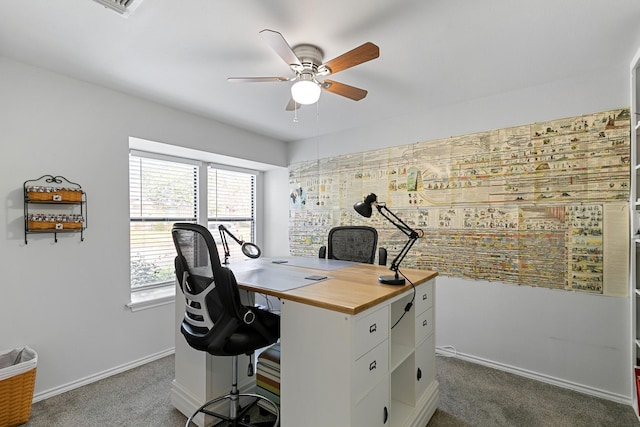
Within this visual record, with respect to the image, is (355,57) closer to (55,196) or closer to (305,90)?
(305,90)

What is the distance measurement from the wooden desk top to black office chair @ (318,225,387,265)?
2.39 ft

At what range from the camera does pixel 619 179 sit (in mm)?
2230

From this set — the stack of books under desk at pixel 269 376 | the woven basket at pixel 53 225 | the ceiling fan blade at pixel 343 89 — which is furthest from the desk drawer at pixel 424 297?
the woven basket at pixel 53 225

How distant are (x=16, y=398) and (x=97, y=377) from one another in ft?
2.05

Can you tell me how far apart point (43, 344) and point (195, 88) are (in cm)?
231

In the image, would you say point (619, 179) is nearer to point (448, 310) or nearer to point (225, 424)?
point (448, 310)

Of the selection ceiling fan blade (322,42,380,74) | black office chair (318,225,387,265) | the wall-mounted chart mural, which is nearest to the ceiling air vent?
ceiling fan blade (322,42,380,74)

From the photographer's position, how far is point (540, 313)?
2.51 m

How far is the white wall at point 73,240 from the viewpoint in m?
2.15

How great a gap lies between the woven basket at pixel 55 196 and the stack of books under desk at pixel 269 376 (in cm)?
189

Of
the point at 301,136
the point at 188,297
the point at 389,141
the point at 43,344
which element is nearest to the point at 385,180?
the point at 389,141

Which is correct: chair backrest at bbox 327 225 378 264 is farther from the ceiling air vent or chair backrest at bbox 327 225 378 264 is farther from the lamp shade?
the ceiling air vent

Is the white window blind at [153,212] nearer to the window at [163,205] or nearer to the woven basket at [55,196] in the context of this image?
the window at [163,205]

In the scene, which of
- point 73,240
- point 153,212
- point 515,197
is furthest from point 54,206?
point 515,197
